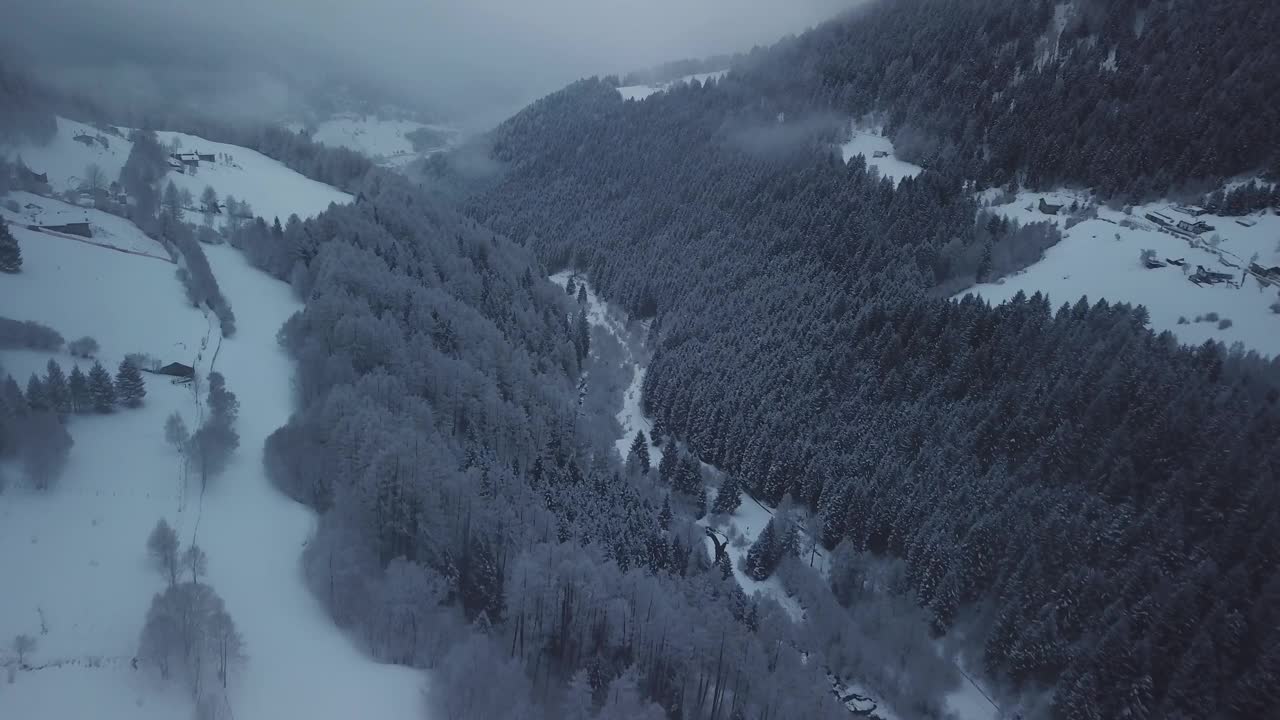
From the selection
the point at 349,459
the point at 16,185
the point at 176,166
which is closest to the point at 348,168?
the point at 176,166

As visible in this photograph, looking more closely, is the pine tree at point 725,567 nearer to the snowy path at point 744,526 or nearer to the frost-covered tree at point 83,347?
the snowy path at point 744,526

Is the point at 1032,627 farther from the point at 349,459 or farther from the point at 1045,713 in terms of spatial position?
the point at 349,459

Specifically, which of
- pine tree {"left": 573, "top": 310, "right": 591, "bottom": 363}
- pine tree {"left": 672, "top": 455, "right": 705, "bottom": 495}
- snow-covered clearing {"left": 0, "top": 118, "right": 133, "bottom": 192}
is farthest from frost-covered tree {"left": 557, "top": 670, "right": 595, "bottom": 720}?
snow-covered clearing {"left": 0, "top": 118, "right": 133, "bottom": 192}

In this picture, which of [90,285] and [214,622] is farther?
[90,285]

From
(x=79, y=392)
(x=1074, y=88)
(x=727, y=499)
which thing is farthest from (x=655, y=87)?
(x=79, y=392)

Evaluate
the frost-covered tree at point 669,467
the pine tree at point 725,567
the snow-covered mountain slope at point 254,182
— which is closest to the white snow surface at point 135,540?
the pine tree at point 725,567

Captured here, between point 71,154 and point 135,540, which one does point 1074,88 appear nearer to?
point 135,540

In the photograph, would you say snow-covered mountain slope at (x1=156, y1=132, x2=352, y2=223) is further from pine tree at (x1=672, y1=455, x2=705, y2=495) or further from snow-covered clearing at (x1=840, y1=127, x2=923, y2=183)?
snow-covered clearing at (x1=840, y1=127, x2=923, y2=183)

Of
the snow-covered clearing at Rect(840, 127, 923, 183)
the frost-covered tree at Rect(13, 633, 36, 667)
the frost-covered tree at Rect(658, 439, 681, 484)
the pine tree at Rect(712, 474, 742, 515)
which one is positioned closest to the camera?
the frost-covered tree at Rect(13, 633, 36, 667)
